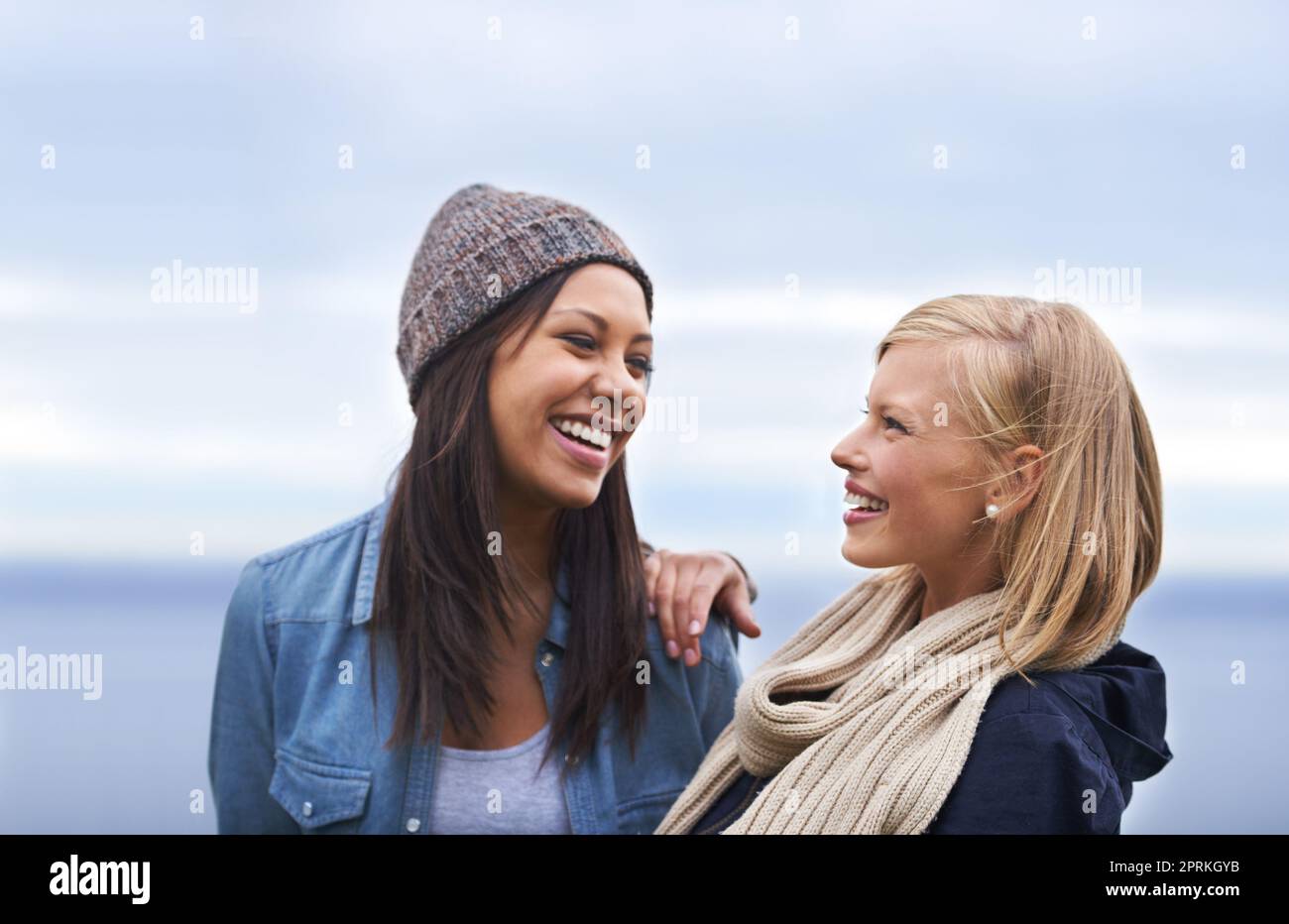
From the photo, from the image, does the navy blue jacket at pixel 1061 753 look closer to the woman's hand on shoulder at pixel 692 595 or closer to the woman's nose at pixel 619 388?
the woman's hand on shoulder at pixel 692 595

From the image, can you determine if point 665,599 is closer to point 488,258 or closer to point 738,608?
point 738,608

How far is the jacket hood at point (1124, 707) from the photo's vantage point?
6.22 feet

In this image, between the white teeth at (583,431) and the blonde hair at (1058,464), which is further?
the white teeth at (583,431)

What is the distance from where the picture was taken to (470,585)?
102 inches

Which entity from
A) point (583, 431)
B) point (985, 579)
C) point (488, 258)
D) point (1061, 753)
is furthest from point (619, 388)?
point (1061, 753)

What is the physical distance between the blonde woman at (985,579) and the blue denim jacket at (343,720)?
1.60 ft

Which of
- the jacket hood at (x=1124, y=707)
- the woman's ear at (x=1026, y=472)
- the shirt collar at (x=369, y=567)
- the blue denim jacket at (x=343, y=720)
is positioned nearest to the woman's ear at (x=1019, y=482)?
the woman's ear at (x=1026, y=472)

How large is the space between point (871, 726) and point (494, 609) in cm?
96

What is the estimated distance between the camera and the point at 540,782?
2.46 metres

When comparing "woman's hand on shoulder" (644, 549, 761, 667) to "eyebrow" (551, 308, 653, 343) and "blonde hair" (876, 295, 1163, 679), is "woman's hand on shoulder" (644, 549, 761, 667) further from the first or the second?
"blonde hair" (876, 295, 1163, 679)

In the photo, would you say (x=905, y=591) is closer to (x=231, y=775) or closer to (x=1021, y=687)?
(x=1021, y=687)

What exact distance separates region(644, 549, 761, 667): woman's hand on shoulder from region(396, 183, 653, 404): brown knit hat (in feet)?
1.91

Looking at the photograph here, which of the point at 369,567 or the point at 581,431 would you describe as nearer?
the point at 581,431

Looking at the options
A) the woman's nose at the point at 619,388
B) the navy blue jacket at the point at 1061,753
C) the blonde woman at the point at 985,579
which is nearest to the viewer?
the navy blue jacket at the point at 1061,753
